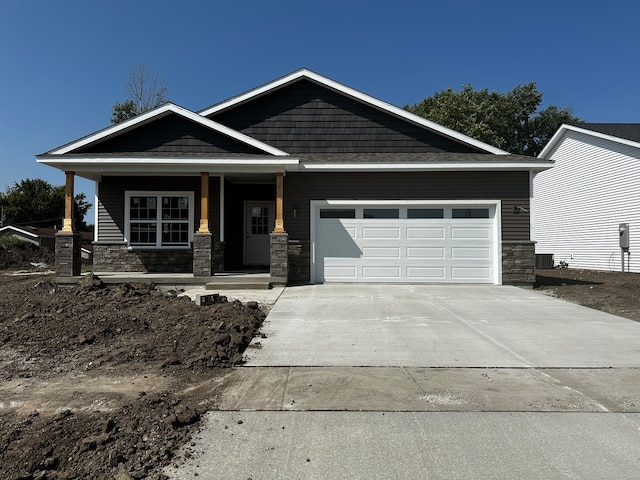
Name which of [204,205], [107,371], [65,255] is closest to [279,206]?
[204,205]

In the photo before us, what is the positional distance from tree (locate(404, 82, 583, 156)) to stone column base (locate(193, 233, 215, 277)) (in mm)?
26859

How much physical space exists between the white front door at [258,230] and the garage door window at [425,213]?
15.7 ft

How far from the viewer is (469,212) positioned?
13.1 metres

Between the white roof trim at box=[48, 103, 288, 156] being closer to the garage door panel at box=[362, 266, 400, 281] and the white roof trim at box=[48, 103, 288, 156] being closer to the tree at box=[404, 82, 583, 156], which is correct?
the garage door panel at box=[362, 266, 400, 281]

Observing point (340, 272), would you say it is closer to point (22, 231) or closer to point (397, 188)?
point (397, 188)

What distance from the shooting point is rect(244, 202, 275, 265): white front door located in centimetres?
1526

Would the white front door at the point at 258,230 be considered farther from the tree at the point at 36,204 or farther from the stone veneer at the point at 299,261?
the tree at the point at 36,204

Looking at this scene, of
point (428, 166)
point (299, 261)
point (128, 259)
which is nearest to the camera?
point (428, 166)

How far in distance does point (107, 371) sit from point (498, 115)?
42.0 m

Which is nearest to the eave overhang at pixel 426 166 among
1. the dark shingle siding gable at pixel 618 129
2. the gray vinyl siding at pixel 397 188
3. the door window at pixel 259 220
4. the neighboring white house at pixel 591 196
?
the gray vinyl siding at pixel 397 188

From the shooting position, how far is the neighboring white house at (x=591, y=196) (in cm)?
1737

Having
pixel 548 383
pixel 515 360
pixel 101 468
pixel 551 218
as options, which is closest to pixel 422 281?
pixel 515 360

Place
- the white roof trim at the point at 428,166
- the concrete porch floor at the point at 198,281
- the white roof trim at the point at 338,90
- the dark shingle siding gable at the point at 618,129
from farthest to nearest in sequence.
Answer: the dark shingle siding gable at the point at 618,129 < the white roof trim at the point at 338,90 < the white roof trim at the point at 428,166 < the concrete porch floor at the point at 198,281

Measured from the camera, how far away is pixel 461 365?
524 cm
